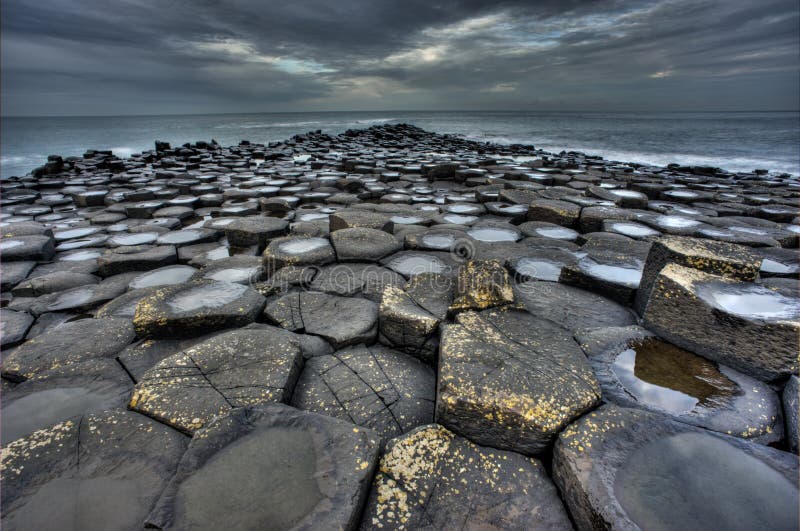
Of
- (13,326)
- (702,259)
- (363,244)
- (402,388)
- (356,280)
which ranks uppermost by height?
(702,259)

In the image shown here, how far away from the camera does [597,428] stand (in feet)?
4.30

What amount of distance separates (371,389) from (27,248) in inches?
157

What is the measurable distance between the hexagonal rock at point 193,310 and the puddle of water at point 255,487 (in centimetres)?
99

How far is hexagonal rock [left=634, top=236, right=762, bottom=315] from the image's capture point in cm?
202

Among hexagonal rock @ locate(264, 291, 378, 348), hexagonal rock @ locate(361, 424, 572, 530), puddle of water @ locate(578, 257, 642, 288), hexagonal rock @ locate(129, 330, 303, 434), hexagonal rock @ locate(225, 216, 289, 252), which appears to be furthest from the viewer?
hexagonal rock @ locate(225, 216, 289, 252)

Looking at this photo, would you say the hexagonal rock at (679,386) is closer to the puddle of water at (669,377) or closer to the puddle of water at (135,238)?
the puddle of water at (669,377)

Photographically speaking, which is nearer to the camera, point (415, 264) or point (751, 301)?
point (751, 301)

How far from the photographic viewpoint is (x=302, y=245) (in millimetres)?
3236

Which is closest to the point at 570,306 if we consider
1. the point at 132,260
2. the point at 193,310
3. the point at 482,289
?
the point at 482,289

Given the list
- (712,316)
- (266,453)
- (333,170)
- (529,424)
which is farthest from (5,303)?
(333,170)

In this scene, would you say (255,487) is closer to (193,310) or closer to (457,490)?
(457,490)

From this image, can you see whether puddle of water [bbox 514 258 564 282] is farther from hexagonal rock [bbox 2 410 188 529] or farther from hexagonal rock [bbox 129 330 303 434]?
hexagonal rock [bbox 2 410 188 529]

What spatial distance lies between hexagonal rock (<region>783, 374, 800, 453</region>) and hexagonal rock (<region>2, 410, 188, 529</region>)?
239cm

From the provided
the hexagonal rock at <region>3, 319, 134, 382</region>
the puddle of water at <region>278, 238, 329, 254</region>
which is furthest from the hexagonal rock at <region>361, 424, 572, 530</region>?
the puddle of water at <region>278, 238, 329, 254</region>
